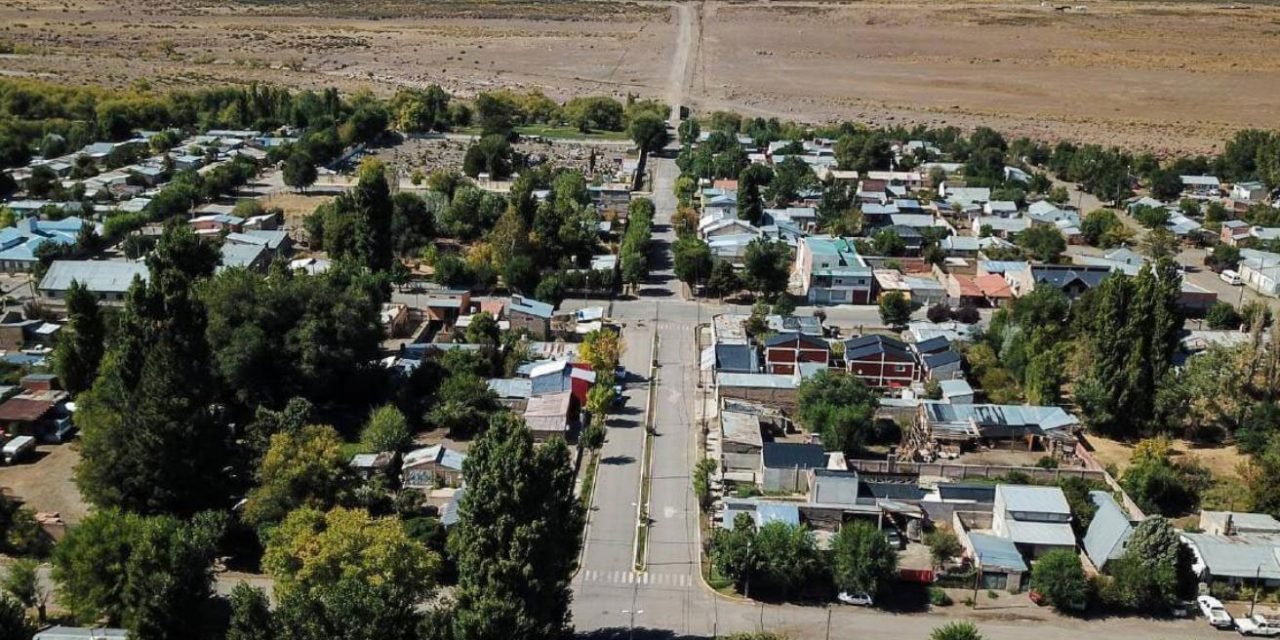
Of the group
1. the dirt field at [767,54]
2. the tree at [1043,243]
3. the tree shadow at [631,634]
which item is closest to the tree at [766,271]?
the tree at [1043,243]

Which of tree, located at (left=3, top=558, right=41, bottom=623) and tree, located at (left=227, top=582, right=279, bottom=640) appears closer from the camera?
tree, located at (left=227, top=582, right=279, bottom=640)

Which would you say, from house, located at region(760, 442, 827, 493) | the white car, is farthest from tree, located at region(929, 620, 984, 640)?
house, located at region(760, 442, 827, 493)

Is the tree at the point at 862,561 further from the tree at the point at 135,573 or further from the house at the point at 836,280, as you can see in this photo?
the house at the point at 836,280

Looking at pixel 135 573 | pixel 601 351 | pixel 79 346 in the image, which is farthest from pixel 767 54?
pixel 135 573

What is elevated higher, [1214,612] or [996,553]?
[996,553]

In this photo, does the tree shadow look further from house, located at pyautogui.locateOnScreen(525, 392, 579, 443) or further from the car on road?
the car on road

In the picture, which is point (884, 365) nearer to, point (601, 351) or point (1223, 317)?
point (601, 351)

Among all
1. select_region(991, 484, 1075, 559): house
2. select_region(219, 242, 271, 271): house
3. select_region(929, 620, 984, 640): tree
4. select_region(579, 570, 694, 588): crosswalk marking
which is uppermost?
select_region(929, 620, 984, 640): tree
